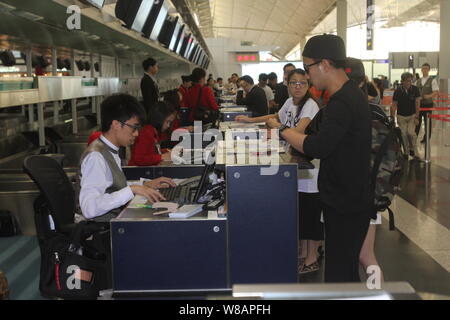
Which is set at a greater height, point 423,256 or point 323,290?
point 323,290

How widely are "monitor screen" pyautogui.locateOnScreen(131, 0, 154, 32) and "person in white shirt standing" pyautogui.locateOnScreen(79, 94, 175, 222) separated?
14.6 feet

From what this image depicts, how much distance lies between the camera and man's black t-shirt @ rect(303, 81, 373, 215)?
2.50 m

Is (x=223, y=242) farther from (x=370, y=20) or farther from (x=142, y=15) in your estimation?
(x=370, y=20)

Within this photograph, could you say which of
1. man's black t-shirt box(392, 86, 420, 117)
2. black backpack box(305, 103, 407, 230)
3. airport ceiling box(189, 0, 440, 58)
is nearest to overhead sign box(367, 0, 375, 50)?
airport ceiling box(189, 0, 440, 58)

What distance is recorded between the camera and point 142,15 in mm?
8055

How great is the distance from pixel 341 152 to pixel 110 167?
4.23 ft

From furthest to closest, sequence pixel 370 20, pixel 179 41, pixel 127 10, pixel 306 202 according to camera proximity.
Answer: pixel 370 20, pixel 179 41, pixel 127 10, pixel 306 202

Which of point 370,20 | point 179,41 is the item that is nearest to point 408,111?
point 179,41

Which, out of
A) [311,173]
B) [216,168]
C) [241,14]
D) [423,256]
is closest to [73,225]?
[216,168]

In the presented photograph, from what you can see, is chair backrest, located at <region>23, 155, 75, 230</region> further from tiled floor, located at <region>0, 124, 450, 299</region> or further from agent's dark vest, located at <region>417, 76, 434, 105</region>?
agent's dark vest, located at <region>417, 76, 434, 105</region>

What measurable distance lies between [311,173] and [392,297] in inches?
104
